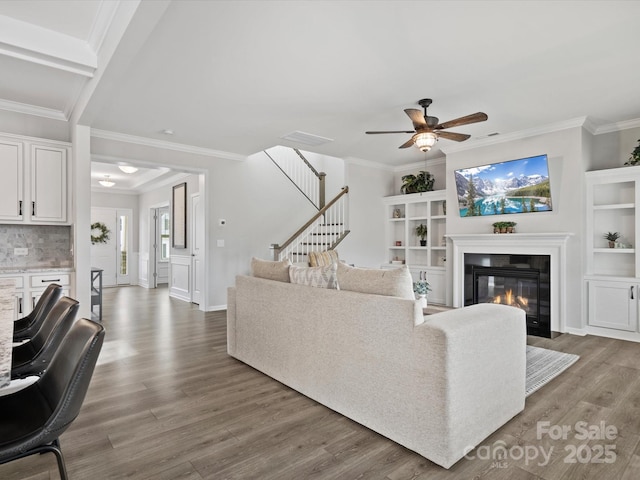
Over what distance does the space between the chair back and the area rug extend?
2852 mm

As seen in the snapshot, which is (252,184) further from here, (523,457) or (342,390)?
(523,457)

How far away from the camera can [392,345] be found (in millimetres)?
2121

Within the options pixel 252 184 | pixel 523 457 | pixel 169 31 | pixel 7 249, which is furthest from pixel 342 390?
pixel 252 184

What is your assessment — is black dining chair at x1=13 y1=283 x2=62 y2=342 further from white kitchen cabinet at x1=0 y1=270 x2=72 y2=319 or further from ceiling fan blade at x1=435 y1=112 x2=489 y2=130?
ceiling fan blade at x1=435 y1=112 x2=489 y2=130

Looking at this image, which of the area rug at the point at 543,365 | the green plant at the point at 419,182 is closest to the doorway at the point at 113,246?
the green plant at the point at 419,182

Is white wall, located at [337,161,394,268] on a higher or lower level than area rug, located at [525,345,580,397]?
higher

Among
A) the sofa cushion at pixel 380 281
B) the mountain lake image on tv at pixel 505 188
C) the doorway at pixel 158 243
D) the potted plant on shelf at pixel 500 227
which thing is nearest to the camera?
the sofa cushion at pixel 380 281

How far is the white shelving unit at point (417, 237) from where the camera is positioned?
21.3ft

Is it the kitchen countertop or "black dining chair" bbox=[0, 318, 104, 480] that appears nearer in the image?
"black dining chair" bbox=[0, 318, 104, 480]

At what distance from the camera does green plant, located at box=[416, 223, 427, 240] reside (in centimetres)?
679

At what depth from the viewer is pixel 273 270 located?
3254mm

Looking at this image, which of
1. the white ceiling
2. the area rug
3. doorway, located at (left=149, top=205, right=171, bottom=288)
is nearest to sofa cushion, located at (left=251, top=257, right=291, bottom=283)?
the white ceiling

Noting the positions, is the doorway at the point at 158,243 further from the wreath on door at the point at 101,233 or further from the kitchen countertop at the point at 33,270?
the kitchen countertop at the point at 33,270

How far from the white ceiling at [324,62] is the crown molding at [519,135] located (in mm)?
101
